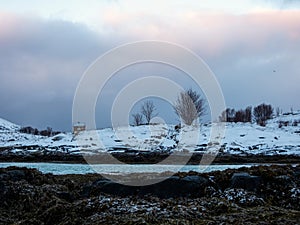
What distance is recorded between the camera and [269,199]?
10.1 meters

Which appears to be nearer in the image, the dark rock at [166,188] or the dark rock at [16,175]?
the dark rock at [166,188]

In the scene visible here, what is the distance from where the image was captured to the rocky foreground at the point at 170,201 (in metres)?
8.15

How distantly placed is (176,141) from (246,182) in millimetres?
46809

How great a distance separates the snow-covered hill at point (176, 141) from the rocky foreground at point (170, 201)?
1481 inches

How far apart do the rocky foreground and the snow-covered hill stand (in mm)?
37628

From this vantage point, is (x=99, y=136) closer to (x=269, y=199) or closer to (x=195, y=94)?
(x=195, y=94)

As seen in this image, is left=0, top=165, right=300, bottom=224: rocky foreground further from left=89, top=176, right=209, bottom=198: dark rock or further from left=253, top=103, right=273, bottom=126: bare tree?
left=253, top=103, right=273, bottom=126: bare tree

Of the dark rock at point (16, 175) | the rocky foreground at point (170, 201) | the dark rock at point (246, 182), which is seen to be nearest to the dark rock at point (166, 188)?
the rocky foreground at point (170, 201)

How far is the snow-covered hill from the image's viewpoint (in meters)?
50.6

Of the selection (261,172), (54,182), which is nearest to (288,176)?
(261,172)

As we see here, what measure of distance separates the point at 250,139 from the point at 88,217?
48.5m

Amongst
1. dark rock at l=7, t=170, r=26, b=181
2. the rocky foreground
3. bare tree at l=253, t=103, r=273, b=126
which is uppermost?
bare tree at l=253, t=103, r=273, b=126

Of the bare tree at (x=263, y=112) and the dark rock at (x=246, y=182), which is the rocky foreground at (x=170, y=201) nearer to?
the dark rock at (x=246, y=182)

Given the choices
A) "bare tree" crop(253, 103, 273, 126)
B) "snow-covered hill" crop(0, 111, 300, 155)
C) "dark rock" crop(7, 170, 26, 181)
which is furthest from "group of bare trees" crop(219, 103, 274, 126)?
"dark rock" crop(7, 170, 26, 181)
